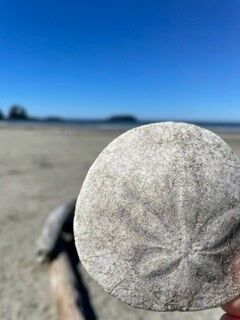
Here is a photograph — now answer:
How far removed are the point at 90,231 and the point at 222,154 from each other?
0.70 meters

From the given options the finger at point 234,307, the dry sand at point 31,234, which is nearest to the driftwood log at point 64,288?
the dry sand at point 31,234

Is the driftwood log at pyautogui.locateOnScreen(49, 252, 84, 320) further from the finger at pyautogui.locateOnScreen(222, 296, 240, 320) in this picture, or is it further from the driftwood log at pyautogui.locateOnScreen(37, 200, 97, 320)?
the finger at pyautogui.locateOnScreen(222, 296, 240, 320)

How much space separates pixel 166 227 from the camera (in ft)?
7.29

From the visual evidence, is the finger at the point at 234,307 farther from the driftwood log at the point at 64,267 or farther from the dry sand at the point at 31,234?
the dry sand at the point at 31,234

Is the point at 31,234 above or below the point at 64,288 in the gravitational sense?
below

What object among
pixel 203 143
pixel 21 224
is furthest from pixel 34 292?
pixel 203 143

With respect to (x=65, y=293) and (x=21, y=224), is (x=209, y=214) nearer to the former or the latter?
(x=65, y=293)

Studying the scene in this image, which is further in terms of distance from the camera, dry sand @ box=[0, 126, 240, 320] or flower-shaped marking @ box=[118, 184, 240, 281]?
dry sand @ box=[0, 126, 240, 320]

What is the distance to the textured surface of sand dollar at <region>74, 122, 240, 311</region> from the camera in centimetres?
223

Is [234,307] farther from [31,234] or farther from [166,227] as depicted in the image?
[31,234]

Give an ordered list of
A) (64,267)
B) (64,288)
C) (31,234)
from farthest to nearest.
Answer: (31,234)
(64,267)
(64,288)

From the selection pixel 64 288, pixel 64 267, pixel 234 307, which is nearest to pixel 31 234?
pixel 64 267

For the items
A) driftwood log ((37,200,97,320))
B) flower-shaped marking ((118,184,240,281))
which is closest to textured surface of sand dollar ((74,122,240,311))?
flower-shaped marking ((118,184,240,281))

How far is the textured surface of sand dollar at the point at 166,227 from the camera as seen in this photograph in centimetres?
223
